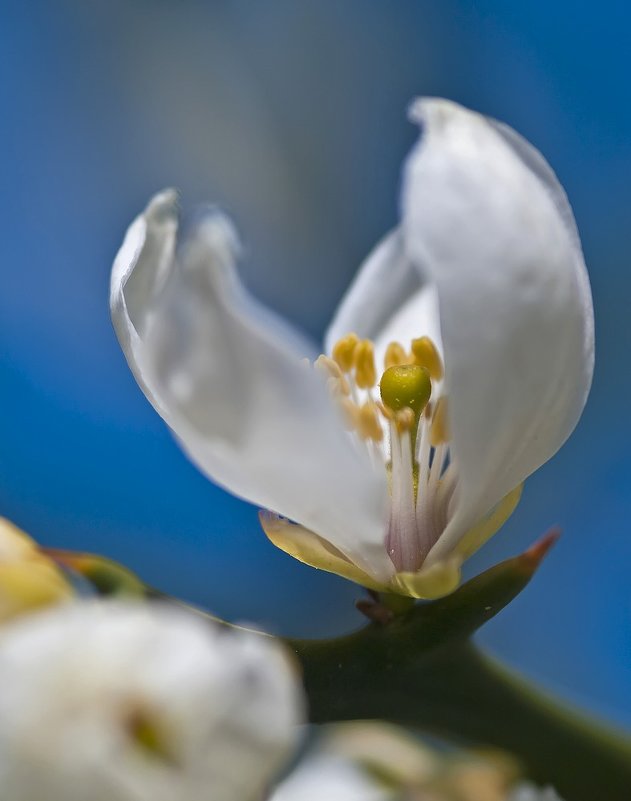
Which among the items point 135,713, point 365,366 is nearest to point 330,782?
point 365,366

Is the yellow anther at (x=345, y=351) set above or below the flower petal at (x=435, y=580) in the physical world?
above

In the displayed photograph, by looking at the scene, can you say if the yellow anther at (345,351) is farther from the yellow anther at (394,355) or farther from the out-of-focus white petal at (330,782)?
the out-of-focus white petal at (330,782)

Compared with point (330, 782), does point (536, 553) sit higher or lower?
higher

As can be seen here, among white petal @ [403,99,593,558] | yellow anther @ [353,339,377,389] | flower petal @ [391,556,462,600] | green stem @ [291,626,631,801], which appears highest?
white petal @ [403,99,593,558]

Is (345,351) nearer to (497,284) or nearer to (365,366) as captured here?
(365,366)

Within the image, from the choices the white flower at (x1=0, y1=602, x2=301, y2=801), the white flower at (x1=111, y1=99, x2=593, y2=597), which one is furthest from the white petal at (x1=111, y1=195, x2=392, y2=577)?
the white flower at (x1=0, y1=602, x2=301, y2=801)

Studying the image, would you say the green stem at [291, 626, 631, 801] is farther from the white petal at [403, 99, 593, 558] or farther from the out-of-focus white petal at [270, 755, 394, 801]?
the out-of-focus white petal at [270, 755, 394, 801]

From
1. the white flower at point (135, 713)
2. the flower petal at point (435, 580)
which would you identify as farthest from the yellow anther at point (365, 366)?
the white flower at point (135, 713)
